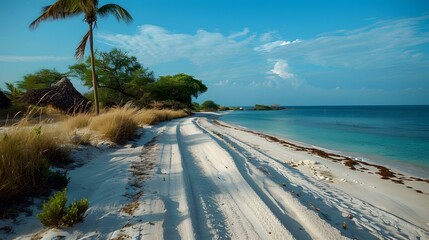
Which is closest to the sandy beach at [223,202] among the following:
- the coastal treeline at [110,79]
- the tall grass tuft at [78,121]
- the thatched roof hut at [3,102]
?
the tall grass tuft at [78,121]

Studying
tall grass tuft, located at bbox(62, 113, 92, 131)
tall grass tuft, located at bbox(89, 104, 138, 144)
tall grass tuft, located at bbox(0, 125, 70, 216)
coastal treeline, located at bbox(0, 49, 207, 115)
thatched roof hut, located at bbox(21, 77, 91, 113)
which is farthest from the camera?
coastal treeline, located at bbox(0, 49, 207, 115)

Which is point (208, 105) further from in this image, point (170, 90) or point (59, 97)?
point (59, 97)

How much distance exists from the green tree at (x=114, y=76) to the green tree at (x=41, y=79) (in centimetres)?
229

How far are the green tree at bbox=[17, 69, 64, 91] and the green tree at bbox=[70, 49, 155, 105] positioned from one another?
2.29 meters

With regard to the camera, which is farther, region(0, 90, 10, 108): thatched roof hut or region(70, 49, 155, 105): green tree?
region(70, 49, 155, 105): green tree

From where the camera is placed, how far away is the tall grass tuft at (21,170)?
2749mm

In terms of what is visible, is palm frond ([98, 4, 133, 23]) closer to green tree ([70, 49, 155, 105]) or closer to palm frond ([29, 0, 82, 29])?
palm frond ([29, 0, 82, 29])

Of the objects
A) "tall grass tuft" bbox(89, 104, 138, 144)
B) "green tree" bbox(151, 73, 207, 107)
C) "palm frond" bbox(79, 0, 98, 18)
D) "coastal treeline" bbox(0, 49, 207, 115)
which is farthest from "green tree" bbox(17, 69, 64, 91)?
"tall grass tuft" bbox(89, 104, 138, 144)

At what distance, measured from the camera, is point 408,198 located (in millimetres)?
4785

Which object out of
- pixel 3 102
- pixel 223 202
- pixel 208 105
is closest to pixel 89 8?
pixel 3 102

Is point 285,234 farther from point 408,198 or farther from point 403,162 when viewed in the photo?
point 403,162

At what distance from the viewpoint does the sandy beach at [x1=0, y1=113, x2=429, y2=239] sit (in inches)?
99.8

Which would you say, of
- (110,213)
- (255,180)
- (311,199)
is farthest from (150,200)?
(311,199)

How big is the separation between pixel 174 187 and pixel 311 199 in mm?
2200
